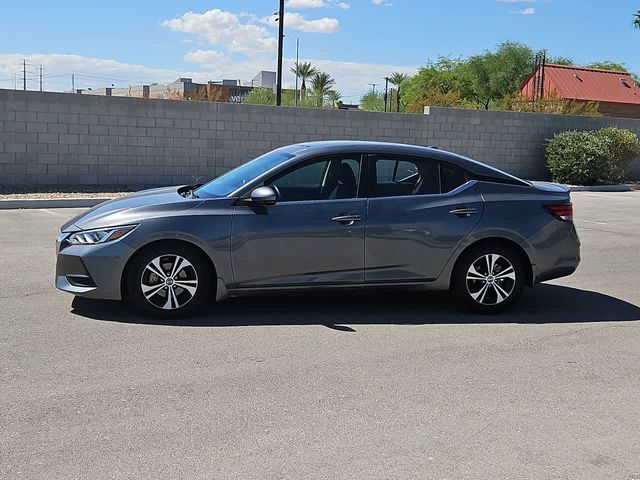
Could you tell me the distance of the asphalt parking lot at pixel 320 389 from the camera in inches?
160

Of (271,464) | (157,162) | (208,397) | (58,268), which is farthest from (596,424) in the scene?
(157,162)

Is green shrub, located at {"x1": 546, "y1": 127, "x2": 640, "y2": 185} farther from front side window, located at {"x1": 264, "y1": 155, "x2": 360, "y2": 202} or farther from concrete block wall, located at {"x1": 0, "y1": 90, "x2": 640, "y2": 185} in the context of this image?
front side window, located at {"x1": 264, "y1": 155, "x2": 360, "y2": 202}

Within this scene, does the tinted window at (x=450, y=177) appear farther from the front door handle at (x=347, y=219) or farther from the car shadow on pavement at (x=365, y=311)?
the car shadow on pavement at (x=365, y=311)

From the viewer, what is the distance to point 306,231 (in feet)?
22.1

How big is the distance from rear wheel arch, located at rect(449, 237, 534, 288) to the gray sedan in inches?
0.5

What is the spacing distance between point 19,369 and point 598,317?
17.3 ft

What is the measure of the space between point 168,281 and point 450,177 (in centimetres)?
283

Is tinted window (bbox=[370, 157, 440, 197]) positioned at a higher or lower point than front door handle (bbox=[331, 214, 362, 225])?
higher

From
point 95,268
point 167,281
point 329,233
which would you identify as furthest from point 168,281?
point 329,233

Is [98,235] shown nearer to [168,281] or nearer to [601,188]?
[168,281]

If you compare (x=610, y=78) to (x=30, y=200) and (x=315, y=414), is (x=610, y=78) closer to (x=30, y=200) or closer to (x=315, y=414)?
(x=30, y=200)

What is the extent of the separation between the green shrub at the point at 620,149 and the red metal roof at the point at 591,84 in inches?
1626

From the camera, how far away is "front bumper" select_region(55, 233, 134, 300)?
254 inches

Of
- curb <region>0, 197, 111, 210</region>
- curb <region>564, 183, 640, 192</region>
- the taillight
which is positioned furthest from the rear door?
curb <region>564, 183, 640, 192</region>
